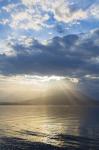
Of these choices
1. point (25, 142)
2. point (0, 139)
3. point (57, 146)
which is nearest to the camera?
point (57, 146)

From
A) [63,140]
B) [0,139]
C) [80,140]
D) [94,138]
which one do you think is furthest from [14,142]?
[94,138]

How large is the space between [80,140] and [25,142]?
678 inches

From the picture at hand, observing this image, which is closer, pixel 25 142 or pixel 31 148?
pixel 31 148

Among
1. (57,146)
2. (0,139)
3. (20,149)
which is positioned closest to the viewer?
(20,149)

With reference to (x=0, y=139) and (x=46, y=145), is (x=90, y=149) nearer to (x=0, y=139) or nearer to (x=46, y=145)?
(x=46, y=145)

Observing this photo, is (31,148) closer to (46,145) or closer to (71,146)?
(46,145)

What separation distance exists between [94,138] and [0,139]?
30.0 m

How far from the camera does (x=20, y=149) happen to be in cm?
6844

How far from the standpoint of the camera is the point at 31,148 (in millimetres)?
70125

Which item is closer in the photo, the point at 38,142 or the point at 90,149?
the point at 90,149

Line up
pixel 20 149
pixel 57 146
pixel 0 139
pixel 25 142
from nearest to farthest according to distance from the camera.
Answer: pixel 20 149 < pixel 57 146 < pixel 25 142 < pixel 0 139

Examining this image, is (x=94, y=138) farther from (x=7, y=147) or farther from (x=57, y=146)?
(x=7, y=147)

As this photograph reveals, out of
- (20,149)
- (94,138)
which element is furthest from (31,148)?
(94,138)

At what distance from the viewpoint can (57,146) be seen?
7312 centimetres
